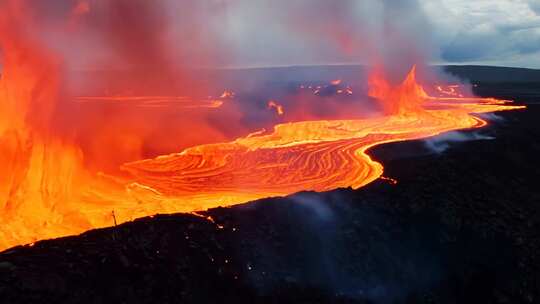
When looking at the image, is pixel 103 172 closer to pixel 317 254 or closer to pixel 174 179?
pixel 174 179

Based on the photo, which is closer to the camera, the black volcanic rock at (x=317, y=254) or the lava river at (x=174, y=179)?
the black volcanic rock at (x=317, y=254)

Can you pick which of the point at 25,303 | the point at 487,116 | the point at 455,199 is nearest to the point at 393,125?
the point at 487,116

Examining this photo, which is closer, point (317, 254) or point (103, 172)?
point (317, 254)

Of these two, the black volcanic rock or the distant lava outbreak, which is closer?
the black volcanic rock

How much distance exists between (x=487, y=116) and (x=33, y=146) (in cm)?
3847

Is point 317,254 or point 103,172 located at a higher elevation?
point 103,172

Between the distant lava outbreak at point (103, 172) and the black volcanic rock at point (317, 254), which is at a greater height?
the distant lava outbreak at point (103, 172)

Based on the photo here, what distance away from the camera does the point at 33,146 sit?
54.2 feet

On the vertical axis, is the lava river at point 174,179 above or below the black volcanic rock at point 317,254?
above

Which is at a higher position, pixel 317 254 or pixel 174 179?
pixel 174 179

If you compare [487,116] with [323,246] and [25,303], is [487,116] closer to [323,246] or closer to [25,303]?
[323,246]

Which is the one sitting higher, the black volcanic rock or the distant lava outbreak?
the distant lava outbreak

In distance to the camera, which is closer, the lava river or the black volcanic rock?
the black volcanic rock

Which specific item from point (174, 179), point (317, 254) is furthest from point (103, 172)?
point (317, 254)
